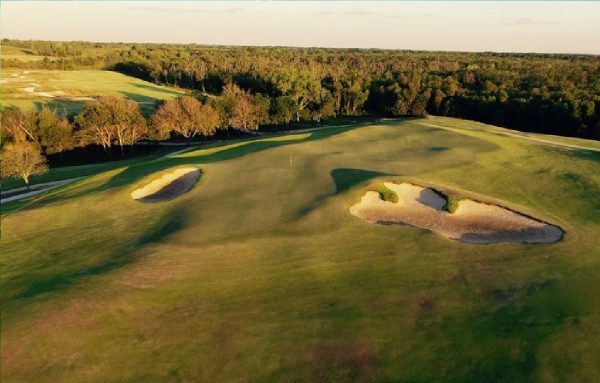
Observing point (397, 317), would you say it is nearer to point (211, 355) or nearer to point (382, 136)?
point (211, 355)

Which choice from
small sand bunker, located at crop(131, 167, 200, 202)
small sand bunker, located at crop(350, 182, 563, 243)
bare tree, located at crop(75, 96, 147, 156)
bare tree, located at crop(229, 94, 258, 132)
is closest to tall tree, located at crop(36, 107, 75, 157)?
bare tree, located at crop(75, 96, 147, 156)

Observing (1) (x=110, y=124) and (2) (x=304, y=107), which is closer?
(1) (x=110, y=124)

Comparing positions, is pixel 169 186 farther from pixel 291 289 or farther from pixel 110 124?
pixel 110 124

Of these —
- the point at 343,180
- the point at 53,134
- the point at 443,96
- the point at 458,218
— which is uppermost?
the point at 443,96

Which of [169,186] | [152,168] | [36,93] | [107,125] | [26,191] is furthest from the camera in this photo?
[36,93]

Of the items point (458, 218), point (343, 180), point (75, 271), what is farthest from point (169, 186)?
point (458, 218)
